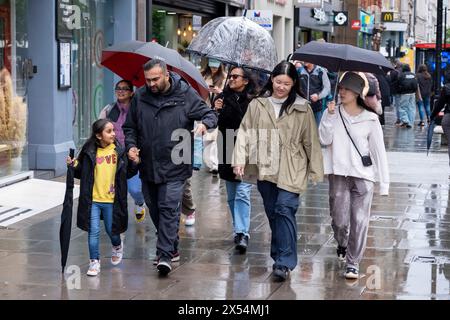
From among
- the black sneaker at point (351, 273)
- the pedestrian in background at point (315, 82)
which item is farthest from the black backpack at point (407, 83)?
the black sneaker at point (351, 273)

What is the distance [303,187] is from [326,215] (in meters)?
3.50

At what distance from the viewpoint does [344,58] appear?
797 cm

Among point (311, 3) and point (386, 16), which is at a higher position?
point (386, 16)

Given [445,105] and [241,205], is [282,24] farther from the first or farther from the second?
[241,205]

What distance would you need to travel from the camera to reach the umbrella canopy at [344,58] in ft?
26.2

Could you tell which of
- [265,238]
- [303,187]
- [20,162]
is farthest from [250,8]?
[303,187]

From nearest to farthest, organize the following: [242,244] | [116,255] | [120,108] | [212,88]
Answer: [116,255]
[242,244]
[120,108]
[212,88]

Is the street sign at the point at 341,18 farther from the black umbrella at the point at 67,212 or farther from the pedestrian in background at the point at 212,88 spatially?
the black umbrella at the point at 67,212

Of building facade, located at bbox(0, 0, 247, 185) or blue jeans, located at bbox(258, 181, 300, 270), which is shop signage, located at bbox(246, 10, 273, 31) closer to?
building facade, located at bbox(0, 0, 247, 185)

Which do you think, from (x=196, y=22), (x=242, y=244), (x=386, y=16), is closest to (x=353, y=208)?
(x=242, y=244)

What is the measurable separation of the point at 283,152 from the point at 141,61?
2.21 metres

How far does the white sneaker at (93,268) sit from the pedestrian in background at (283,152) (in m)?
1.39

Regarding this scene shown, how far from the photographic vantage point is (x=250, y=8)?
27.1 m

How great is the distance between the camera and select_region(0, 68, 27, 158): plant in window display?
12.6m
